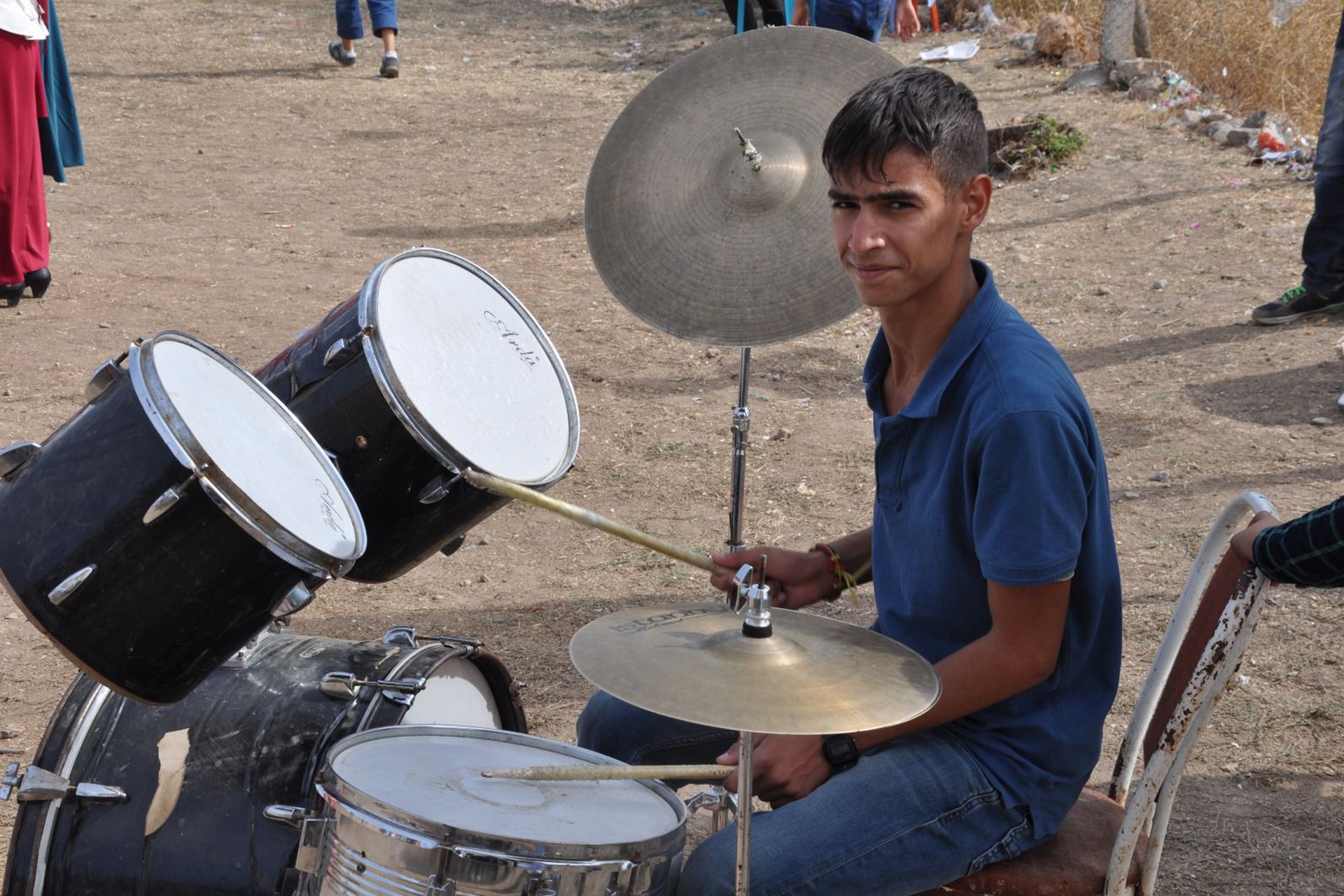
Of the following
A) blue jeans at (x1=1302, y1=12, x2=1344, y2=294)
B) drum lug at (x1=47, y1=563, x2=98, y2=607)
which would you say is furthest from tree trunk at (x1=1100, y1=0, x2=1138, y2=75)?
drum lug at (x1=47, y1=563, x2=98, y2=607)

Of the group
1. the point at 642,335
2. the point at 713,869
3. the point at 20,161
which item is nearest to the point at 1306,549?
the point at 713,869

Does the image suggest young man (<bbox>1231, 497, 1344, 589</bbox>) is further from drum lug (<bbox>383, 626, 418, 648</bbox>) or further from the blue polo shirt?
drum lug (<bbox>383, 626, 418, 648</bbox>)

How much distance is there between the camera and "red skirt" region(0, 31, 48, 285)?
5.66 metres

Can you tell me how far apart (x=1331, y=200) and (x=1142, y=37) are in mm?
4538

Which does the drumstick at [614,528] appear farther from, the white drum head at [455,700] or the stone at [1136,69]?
the stone at [1136,69]

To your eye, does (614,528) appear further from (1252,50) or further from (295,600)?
(1252,50)

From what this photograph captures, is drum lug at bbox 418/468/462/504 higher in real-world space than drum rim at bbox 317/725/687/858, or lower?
higher

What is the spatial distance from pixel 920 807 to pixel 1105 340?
447 centimetres

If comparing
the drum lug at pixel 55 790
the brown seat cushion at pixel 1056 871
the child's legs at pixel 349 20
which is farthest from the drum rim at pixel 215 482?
the child's legs at pixel 349 20

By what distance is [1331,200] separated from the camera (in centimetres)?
544

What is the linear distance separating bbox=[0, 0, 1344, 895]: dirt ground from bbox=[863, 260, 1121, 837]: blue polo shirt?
113cm

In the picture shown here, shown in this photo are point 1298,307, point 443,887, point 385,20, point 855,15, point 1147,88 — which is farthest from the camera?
point 385,20

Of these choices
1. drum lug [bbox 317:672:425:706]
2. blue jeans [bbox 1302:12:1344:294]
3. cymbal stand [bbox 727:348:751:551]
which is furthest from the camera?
blue jeans [bbox 1302:12:1344:294]

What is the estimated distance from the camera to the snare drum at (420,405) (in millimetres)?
2420
